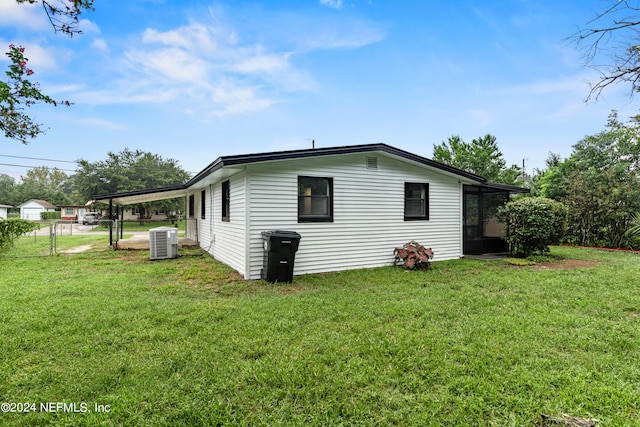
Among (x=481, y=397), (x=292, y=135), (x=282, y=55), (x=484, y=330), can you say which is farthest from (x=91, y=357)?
(x=292, y=135)

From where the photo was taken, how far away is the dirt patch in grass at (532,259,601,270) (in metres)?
7.56

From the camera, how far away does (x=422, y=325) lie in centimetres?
371

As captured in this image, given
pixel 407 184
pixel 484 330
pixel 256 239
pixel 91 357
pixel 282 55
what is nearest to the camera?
pixel 91 357

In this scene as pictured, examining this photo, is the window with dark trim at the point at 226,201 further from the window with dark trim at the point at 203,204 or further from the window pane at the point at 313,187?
the window with dark trim at the point at 203,204

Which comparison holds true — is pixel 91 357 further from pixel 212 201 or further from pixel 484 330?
pixel 212 201

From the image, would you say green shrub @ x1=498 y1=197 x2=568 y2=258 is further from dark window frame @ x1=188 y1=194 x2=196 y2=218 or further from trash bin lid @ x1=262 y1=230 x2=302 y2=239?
dark window frame @ x1=188 y1=194 x2=196 y2=218

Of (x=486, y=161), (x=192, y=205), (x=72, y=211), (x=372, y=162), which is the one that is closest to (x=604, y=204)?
(x=372, y=162)

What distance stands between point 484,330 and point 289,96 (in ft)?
45.2

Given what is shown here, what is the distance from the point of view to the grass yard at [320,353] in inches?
84.0

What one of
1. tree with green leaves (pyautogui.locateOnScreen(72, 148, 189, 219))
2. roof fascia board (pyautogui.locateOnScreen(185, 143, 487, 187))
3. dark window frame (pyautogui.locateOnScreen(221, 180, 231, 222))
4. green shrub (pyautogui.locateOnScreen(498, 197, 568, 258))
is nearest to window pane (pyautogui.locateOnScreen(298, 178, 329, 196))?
roof fascia board (pyautogui.locateOnScreen(185, 143, 487, 187))

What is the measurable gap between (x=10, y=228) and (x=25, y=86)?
9.63 metres

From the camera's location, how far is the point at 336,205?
23.6 feet

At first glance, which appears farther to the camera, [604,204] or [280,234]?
[604,204]

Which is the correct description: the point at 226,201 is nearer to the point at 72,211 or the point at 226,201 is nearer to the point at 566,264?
the point at 566,264
